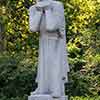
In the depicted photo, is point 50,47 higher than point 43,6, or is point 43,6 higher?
point 43,6

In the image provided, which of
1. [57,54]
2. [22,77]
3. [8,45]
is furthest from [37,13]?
[8,45]

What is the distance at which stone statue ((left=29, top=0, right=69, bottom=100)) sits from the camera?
8.41m

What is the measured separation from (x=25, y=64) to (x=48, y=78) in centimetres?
703

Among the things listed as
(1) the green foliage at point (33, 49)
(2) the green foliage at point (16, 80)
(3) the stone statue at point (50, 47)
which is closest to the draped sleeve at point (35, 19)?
(3) the stone statue at point (50, 47)

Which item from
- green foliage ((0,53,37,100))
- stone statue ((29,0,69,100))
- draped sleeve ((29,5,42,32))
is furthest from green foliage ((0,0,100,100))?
draped sleeve ((29,5,42,32))

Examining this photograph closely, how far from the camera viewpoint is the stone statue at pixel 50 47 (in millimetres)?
8414

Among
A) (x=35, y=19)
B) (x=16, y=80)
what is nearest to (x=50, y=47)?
(x=35, y=19)

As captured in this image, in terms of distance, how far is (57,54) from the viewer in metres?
8.52

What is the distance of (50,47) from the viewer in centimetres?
851

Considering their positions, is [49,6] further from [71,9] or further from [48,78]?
[71,9]

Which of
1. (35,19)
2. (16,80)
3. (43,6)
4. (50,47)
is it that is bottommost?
(16,80)

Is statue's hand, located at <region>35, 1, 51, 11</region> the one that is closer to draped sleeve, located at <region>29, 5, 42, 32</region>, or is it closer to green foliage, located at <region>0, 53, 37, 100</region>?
draped sleeve, located at <region>29, 5, 42, 32</region>

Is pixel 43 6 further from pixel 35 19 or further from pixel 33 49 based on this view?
pixel 33 49

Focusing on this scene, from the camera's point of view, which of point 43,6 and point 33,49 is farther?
point 33,49
